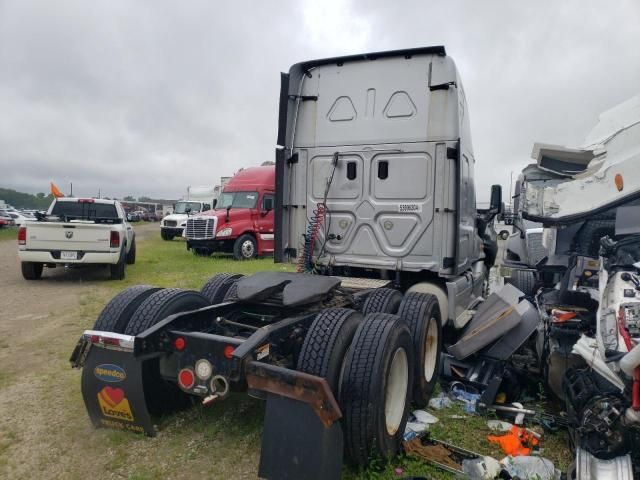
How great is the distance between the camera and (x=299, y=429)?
2.44m

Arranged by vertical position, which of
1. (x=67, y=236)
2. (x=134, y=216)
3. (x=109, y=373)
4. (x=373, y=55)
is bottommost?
(x=109, y=373)

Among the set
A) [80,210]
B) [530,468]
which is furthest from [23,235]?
[530,468]

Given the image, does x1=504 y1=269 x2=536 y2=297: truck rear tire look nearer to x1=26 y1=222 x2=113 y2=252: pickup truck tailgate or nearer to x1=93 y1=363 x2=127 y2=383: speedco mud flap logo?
x1=93 y1=363 x2=127 y2=383: speedco mud flap logo

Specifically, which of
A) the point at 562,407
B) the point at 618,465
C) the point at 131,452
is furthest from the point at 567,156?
the point at 131,452

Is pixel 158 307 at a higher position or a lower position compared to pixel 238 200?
lower

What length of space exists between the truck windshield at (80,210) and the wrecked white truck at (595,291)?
9577 mm

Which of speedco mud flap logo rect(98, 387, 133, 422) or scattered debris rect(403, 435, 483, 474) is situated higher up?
speedco mud flap logo rect(98, 387, 133, 422)

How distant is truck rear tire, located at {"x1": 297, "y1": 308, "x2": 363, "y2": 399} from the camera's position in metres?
2.80

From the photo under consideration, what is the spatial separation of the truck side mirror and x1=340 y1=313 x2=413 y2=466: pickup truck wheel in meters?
4.18

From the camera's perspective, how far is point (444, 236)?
4.92 metres

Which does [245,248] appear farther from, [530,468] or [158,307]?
[530,468]

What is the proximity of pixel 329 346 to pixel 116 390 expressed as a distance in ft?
4.89

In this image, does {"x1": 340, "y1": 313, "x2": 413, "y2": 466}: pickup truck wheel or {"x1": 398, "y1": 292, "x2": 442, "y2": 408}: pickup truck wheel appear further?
{"x1": 398, "y1": 292, "x2": 442, "y2": 408}: pickup truck wheel

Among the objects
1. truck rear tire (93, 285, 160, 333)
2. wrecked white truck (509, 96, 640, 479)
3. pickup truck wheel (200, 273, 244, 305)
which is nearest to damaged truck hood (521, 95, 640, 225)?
wrecked white truck (509, 96, 640, 479)
